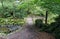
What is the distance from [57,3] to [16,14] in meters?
9.64

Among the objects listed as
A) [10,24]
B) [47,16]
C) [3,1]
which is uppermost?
[3,1]

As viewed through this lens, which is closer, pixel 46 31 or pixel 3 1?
pixel 46 31

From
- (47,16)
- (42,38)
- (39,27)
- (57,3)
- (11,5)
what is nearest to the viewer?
(57,3)

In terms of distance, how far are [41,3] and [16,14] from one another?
8428 mm

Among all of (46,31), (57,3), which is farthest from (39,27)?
(57,3)

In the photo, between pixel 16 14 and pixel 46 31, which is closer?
pixel 46 31

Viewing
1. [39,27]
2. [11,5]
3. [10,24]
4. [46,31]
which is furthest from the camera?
[11,5]

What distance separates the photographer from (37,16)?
17.1 metres

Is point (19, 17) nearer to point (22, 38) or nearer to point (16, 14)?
point (16, 14)

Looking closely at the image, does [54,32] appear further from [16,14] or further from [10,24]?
[16,14]

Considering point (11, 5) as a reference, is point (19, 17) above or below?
below

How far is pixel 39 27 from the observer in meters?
13.0

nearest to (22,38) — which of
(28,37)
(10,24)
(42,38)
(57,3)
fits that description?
(28,37)

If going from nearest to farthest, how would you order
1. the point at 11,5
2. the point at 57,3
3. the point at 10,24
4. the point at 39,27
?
the point at 57,3
the point at 39,27
the point at 10,24
the point at 11,5
